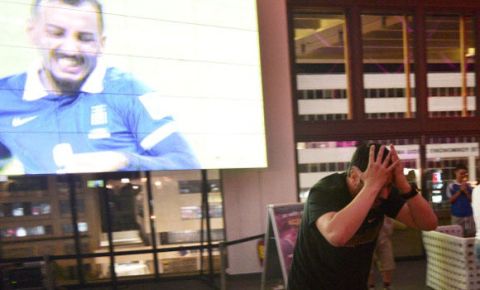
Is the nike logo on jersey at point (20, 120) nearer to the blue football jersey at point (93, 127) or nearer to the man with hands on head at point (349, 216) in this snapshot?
the blue football jersey at point (93, 127)

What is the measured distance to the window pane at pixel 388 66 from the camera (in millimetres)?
7410

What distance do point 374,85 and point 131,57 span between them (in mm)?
4388

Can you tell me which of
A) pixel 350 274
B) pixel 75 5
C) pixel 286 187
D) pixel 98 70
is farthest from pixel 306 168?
pixel 350 274

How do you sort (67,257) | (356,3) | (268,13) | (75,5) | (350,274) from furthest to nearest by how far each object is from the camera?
(356,3) → (268,13) → (67,257) → (75,5) → (350,274)

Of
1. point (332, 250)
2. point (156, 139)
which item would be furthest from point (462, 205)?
point (332, 250)

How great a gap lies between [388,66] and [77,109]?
548cm

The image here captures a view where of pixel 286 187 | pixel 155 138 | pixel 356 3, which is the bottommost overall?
pixel 286 187

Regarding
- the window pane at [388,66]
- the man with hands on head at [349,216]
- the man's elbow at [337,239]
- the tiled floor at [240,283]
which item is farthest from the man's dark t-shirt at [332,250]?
the window pane at [388,66]

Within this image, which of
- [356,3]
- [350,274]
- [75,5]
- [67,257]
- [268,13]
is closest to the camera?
[350,274]

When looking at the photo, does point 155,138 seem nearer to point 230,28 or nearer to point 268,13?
point 230,28

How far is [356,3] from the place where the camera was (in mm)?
7168

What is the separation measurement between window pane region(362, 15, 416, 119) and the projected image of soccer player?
12.8 ft

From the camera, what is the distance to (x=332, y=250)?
2.04 meters

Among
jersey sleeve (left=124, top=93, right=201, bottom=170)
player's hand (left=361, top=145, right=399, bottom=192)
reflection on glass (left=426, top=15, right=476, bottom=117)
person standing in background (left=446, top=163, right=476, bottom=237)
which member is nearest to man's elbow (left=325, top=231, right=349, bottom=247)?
player's hand (left=361, top=145, right=399, bottom=192)
